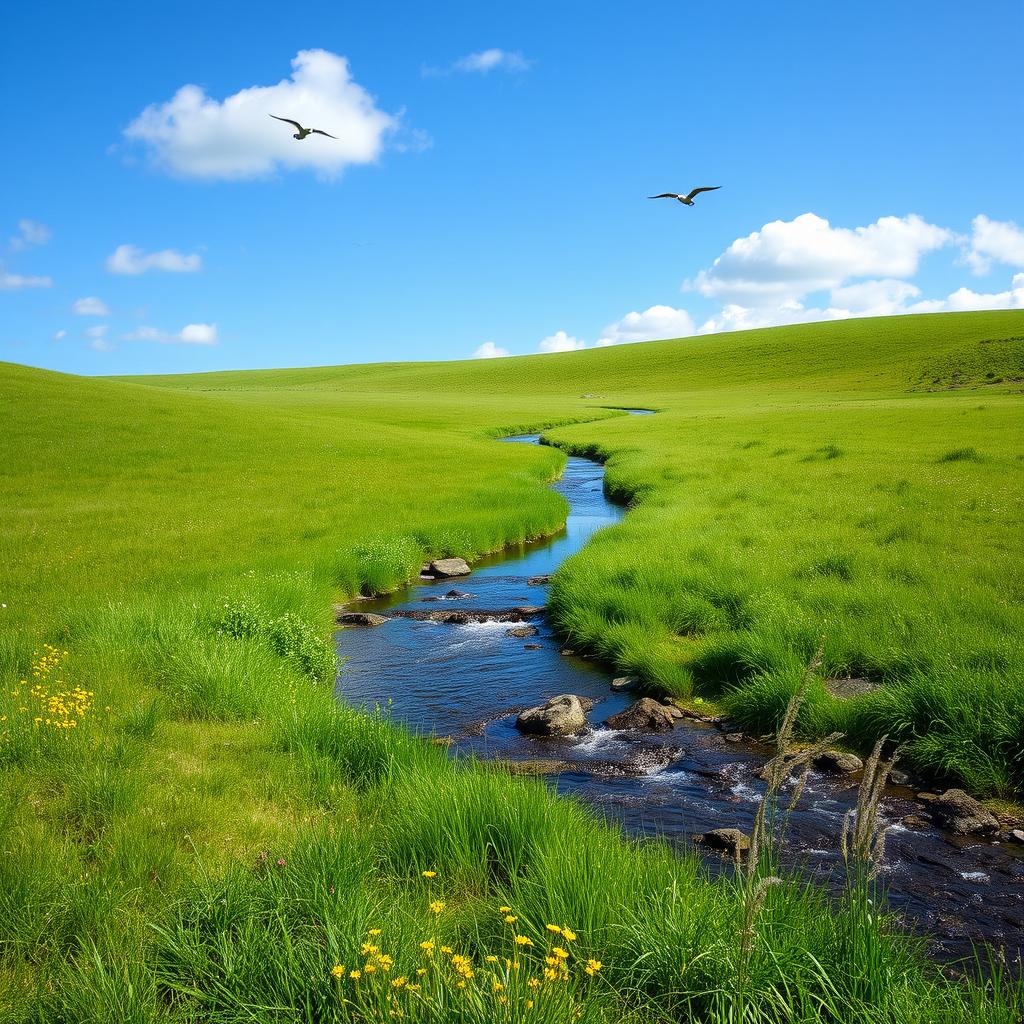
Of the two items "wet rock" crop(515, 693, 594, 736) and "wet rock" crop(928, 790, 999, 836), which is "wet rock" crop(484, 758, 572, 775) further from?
"wet rock" crop(928, 790, 999, 836)

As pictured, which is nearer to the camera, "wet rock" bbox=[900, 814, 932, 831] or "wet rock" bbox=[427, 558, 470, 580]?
"wet rock" bbox=[900, 814, 932, 831]

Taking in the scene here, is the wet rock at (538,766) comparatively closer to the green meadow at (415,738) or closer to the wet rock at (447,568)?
the green meadow at (415,738)

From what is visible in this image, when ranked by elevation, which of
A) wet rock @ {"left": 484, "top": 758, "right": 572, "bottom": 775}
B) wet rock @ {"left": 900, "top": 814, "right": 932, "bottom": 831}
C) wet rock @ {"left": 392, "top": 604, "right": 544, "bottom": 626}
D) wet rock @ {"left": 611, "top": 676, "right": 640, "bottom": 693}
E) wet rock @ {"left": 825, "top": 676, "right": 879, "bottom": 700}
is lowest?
wet rock @ {"left": 900, "top": 814, "right": 932, "bottom": 831}

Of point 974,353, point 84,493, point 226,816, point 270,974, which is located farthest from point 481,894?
point 974,353

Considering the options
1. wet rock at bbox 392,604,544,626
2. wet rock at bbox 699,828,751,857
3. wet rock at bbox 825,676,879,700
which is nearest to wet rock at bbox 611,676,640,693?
wet rock at bbox 825,676,879,700

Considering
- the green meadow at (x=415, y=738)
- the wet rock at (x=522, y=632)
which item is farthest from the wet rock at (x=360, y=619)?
the wet rock at (x=522, y=632)

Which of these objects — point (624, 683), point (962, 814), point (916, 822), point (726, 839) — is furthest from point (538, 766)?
point (962, 814)

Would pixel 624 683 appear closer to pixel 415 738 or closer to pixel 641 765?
pixel 641 765

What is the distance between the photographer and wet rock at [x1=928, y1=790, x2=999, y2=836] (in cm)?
795

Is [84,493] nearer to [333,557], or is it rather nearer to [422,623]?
[333,557]

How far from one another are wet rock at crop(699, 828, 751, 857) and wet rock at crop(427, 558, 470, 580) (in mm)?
13530

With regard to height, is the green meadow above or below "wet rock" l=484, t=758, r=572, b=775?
above

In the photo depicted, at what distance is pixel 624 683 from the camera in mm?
12641

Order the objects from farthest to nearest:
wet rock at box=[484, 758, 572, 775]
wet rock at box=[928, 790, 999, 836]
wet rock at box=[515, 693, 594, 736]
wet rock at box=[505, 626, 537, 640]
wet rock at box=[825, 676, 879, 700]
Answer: wet rock at box=[505, 626, 537, 640] → wet rock at box=[825, 676, 879, 700] → wet rock at box=[515, 693, 594, 736] → wet rock at box=[484, 758, 572, 775] → wet rock at box=[928, 790, 999, 836]
